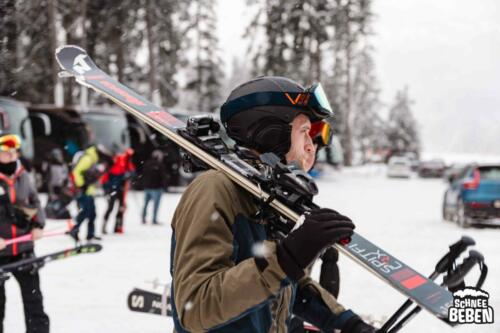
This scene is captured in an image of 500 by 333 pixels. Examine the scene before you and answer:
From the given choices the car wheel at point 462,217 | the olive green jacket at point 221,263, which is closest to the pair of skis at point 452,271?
the olive green jacket at point 221,263

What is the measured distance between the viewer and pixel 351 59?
1793 inches

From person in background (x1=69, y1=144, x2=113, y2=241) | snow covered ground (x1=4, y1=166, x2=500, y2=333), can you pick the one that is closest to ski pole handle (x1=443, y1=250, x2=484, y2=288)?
snow covered ground (x1=4, y1=166, x2=500, y2=333)

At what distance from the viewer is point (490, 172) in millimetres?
13828

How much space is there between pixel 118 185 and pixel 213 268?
10.5 meters

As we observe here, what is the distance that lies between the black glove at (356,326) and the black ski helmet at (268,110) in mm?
853

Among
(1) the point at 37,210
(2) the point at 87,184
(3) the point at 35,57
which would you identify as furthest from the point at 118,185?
(3) the point at 35,57

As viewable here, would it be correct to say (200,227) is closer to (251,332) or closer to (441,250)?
(251,332)

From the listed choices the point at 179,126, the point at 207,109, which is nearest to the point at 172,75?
the point at 207,109

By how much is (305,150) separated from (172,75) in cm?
3770

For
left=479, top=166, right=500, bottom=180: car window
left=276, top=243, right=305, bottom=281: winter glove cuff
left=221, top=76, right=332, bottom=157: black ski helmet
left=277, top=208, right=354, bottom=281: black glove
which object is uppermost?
left=221, top=76, right=332, bottom=157: black ski helmet

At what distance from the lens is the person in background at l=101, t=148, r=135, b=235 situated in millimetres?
11727

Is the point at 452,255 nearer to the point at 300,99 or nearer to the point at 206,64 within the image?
the point at 300,99

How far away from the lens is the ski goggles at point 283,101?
2.03 metres

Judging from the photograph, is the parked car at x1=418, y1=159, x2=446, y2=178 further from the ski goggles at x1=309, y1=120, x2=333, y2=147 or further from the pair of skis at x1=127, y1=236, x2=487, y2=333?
the ski goggles at x1=309, y1=120, x2=333, y2=147
